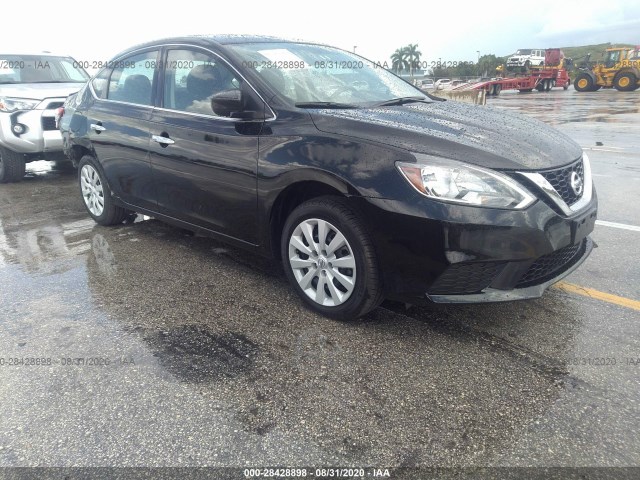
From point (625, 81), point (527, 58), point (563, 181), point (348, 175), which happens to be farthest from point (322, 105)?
point (527, 58)

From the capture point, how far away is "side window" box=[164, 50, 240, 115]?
11.8 feet

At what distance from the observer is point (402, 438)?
84.4 inches

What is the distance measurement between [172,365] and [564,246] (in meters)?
2.15

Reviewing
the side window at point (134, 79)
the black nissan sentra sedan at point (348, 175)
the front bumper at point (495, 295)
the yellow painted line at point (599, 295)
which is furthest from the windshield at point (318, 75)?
the yellow painted line at point (599, 295)

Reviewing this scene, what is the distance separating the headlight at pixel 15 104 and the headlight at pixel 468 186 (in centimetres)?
667

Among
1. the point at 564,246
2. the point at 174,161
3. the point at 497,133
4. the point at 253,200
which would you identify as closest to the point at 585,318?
the point at 564,246

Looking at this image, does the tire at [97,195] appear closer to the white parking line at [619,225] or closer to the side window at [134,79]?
the side window at [134,79]

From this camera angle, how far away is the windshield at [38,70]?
7891 mm

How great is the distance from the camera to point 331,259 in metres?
3.02

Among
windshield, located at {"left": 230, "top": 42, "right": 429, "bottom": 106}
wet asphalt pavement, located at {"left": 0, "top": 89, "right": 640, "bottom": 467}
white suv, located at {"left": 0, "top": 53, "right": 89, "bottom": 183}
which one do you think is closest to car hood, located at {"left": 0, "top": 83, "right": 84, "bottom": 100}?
white suv, located at {"left": 0, "top": 53, "right": 89, "bottom": 183}

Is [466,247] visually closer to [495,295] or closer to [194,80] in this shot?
[495,295]

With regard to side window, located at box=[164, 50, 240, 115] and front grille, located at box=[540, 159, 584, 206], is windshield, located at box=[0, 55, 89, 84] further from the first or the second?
front grille, located at box=[540, 159, 584, 206]

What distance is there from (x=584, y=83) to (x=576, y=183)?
31.8 m

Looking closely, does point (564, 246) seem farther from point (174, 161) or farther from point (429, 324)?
point (174, 161)
